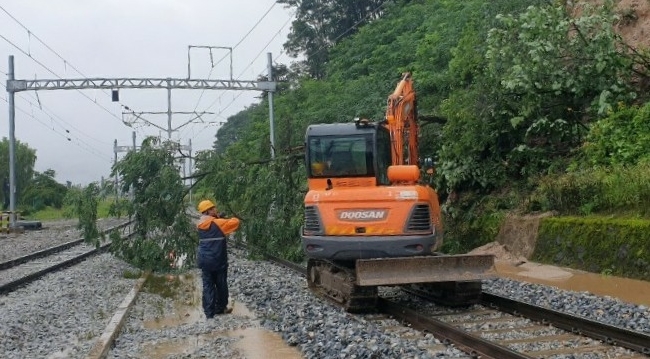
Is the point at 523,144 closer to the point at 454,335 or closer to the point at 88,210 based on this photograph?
the point at 88,210

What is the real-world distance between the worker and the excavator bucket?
2296 mm

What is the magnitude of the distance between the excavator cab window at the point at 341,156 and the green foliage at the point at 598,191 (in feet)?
19.8

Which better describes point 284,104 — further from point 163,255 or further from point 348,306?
point 348,306

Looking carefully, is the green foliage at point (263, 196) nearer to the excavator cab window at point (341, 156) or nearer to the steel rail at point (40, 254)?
the steel rail at point (40, 254)

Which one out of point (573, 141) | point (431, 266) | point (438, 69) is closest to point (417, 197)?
point (431, 266)

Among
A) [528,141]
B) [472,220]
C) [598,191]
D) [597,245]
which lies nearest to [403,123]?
[597,245]

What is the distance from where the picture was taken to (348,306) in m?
11.9

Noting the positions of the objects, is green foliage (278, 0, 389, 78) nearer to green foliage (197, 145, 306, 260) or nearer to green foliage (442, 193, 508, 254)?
green foliage (442, 193, 508, 254)

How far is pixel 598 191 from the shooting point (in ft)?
55.4

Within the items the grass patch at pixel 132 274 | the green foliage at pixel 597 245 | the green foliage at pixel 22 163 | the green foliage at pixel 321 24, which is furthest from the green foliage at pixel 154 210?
the green foliage at pixel 22 163

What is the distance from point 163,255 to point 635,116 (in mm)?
11696

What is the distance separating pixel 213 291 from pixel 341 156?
10.1ft

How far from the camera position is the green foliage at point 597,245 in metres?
14.2

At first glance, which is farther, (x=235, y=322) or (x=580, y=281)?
(x=580, y=281)
